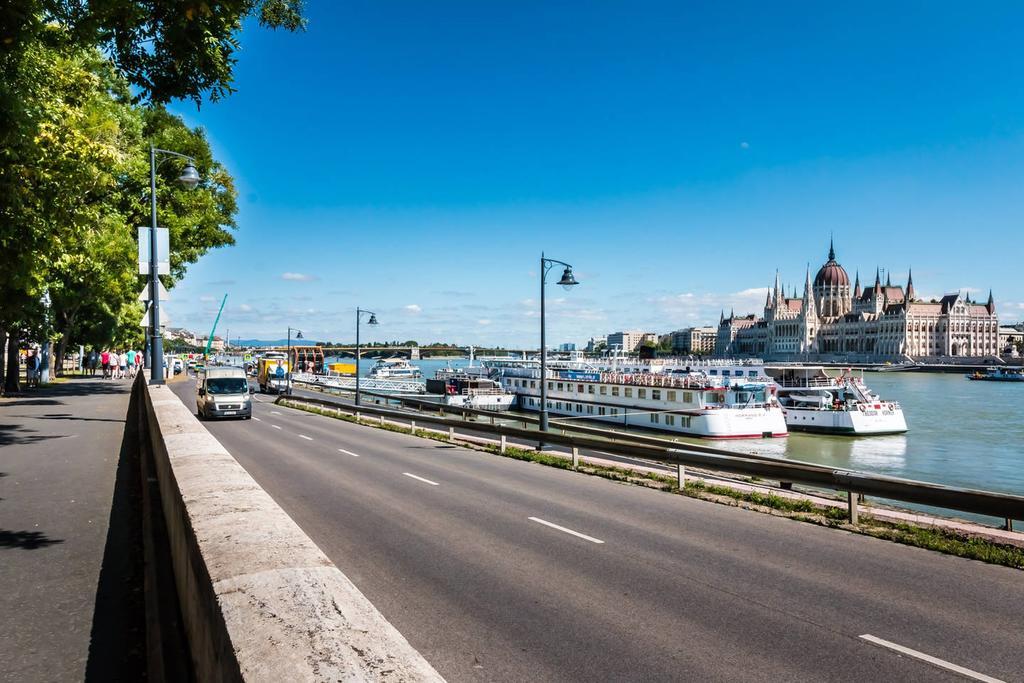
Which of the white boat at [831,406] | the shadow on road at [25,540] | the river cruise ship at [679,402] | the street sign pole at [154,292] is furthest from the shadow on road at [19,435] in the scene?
the white boat at [831,406]

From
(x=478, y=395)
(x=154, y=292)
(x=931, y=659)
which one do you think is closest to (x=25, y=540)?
(x=931, y=659)

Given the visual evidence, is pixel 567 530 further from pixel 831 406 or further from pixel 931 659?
pixel 831 406

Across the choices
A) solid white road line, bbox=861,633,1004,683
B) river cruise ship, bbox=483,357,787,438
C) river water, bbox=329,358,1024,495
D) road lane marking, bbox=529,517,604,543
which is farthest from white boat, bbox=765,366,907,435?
solid white road line, bbox=861,633,1004,683

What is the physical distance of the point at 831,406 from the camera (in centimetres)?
5412

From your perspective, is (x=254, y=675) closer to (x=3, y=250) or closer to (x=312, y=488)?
(x=312, y=488)

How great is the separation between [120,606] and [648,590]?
529 centimetres

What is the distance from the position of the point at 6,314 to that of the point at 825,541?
88.3ft

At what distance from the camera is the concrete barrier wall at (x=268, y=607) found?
2.56m

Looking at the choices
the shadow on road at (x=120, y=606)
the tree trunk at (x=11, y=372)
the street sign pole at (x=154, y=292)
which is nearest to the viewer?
the shadow on road at (x=120, y=606)

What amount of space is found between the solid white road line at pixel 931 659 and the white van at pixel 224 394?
2776 cm

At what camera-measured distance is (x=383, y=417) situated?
31.6m

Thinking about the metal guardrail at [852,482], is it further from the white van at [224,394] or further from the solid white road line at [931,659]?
the white van at [224,394]

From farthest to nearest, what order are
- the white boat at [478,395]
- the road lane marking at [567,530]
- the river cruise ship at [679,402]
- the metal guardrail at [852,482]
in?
the white boat at [478,395], the river cruise ship at [679,402], the road lane marking at [567,530], the metal guardrail at [852,482]

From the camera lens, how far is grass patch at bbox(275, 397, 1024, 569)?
9234mm
